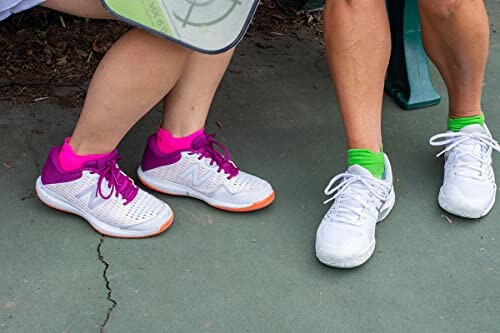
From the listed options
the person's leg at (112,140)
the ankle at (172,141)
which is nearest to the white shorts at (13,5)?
the person's leg at (112,140)

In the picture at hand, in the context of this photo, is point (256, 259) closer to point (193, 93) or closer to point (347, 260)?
point (347, 260)

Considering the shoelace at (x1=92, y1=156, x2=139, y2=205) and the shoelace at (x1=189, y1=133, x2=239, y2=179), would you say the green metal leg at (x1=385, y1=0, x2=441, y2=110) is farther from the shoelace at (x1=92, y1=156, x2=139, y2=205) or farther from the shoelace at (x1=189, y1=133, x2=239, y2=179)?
the shoelace at (x1=92, y1=156, x2=139, y2=205)

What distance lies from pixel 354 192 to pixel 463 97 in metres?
0.41

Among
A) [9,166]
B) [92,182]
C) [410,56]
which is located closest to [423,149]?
[410,56]

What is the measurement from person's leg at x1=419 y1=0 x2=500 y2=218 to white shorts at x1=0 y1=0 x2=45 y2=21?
876 millimetres

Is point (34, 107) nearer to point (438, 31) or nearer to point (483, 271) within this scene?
point (438, 31)

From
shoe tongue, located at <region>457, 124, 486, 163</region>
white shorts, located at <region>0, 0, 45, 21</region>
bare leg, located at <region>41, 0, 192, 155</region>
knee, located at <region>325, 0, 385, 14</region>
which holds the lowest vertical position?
shoe tongue, located at <region>457, 124, 486, 163</region>

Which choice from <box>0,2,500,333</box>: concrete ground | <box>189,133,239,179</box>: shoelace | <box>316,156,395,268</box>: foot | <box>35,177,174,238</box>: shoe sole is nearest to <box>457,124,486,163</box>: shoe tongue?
<box>0,2,500,333</box>: concrete ground

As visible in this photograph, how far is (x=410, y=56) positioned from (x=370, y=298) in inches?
37.8

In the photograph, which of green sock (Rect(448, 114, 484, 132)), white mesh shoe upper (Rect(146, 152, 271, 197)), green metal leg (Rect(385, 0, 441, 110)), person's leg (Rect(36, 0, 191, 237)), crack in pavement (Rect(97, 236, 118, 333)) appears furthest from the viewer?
green metal leg (Rect(385, 0, 441, 110))

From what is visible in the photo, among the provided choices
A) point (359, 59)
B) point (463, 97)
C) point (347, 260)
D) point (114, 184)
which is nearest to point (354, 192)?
point (347, 260)

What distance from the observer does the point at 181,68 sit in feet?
5.19

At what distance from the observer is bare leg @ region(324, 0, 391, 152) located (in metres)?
1.68

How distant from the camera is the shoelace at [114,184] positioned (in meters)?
1.68
